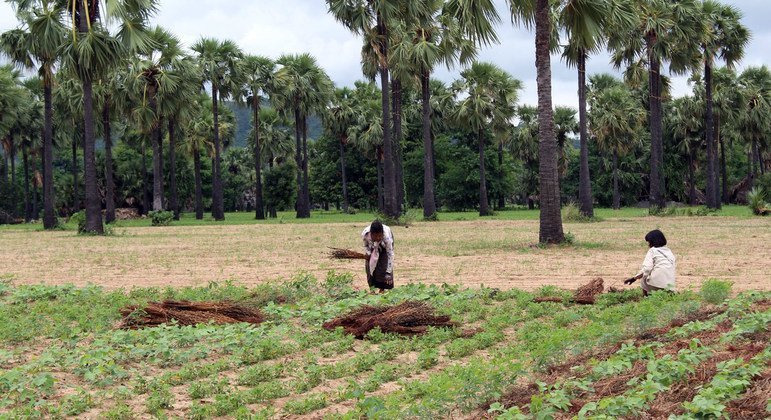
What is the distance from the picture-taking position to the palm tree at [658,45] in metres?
36.8

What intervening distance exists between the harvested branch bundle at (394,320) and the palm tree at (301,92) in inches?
1611

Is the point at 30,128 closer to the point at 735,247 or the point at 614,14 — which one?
the point at 614,14

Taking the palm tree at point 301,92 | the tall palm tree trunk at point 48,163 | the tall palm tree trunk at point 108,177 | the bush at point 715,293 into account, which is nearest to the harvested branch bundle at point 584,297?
the bush at point 715,293

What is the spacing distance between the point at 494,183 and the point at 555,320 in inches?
1932

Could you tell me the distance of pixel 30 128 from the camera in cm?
5444

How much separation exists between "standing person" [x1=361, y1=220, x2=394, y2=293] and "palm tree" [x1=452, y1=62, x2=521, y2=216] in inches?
1384

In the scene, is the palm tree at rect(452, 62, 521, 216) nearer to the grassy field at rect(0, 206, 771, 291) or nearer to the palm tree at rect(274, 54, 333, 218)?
the palm tree at rect(274, 54, 333, 218)

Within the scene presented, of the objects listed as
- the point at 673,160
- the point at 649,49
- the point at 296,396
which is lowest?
the point at 296,396

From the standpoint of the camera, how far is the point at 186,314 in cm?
984

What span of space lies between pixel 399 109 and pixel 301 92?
39.2 feet

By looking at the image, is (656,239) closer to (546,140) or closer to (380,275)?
(380,275)

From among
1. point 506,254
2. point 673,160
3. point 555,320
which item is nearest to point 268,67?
point 673,160

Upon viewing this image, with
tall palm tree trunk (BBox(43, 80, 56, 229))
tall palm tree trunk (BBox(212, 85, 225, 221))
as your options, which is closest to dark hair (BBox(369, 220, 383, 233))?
tall palm tree trunk (BBox(43, 80, 56, 229))

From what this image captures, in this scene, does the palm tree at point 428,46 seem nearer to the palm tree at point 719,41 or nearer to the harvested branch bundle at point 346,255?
the palm tree at point 719,41
